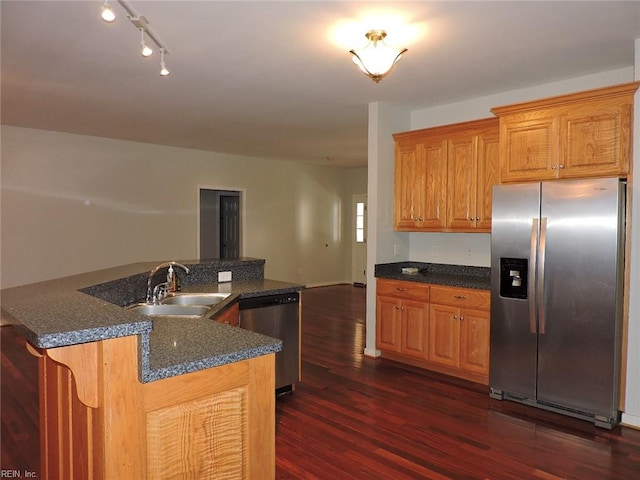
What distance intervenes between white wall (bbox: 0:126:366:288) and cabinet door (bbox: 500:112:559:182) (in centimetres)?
528

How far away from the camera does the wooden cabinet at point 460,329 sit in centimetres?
385

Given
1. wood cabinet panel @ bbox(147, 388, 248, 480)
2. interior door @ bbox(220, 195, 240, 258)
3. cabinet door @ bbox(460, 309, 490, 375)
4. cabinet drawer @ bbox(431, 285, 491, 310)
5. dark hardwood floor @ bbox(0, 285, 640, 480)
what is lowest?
dark hardwood floor @ bbox(0, 285, 640, 480)

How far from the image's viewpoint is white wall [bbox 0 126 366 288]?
5855mm

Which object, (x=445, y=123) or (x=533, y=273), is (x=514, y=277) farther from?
(x=445, y=123)

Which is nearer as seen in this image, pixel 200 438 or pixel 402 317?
pixel 200 438

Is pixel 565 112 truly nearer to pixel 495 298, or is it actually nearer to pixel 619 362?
pixel 495 298

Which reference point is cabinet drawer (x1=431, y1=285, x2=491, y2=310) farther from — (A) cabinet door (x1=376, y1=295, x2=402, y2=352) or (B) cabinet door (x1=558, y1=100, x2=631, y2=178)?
(B) cabinet door (x1=558, y1=100, x2=631, y2=178)

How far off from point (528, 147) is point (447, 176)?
935mm

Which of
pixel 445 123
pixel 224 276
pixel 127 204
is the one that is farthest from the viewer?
pixel 127 204

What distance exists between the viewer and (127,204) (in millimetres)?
6742

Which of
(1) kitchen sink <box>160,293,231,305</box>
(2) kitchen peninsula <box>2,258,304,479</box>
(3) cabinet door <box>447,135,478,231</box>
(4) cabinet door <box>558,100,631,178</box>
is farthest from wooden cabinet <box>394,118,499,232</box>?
(2) kitchen peninsula <box>2,258,304,479</box>

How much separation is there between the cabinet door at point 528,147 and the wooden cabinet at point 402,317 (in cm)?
132

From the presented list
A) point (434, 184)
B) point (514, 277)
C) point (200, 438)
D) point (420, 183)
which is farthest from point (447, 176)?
point (200, 438)

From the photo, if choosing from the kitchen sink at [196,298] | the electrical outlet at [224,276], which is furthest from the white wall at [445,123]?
the kitchen sink at [196,298]
